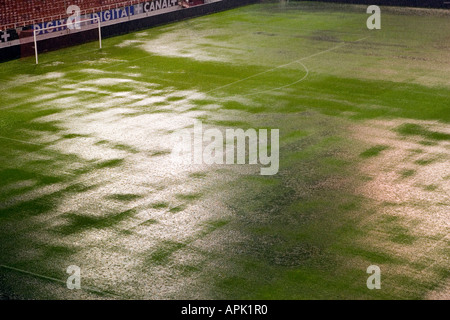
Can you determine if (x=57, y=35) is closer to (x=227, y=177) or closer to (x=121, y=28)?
(x=121, y=28)

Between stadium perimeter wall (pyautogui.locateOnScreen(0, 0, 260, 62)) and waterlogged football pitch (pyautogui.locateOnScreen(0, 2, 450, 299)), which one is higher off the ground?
stadium perimeter wall (pyautogui.locateOnScreen(0, 0, 260, 62))

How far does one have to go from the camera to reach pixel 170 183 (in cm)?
1542

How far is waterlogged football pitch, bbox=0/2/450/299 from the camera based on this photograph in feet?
38.0

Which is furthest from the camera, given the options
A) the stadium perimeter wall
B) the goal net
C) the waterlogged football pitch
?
the goal net

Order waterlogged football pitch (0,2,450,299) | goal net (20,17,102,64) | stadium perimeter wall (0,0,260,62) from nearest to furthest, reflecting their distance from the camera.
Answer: waterlogged football pitch (0,2,450,299), stadium perimeter wall (0,0,260,62), goal net (20,17,102,64)

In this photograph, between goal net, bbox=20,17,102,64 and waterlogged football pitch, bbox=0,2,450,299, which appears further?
goal net, bbox=20,17,102,64

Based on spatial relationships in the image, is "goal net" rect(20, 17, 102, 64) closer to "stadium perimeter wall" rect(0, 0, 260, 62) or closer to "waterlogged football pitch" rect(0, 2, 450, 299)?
"stadium perimeter wall" rect(0, 0, 260, 62)

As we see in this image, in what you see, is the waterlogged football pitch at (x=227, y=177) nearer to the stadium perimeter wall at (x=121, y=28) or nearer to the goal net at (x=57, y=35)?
the stadium perimeter wall at (x=121, y=28)

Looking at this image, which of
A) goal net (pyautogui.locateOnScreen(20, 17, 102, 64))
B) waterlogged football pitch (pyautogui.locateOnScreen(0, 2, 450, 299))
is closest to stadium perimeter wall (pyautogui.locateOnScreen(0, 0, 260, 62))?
goal net (pyautogui.locateOnScreen(20, 17, 102, 64))

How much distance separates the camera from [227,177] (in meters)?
15.8

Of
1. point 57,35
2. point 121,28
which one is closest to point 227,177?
point 57,35
